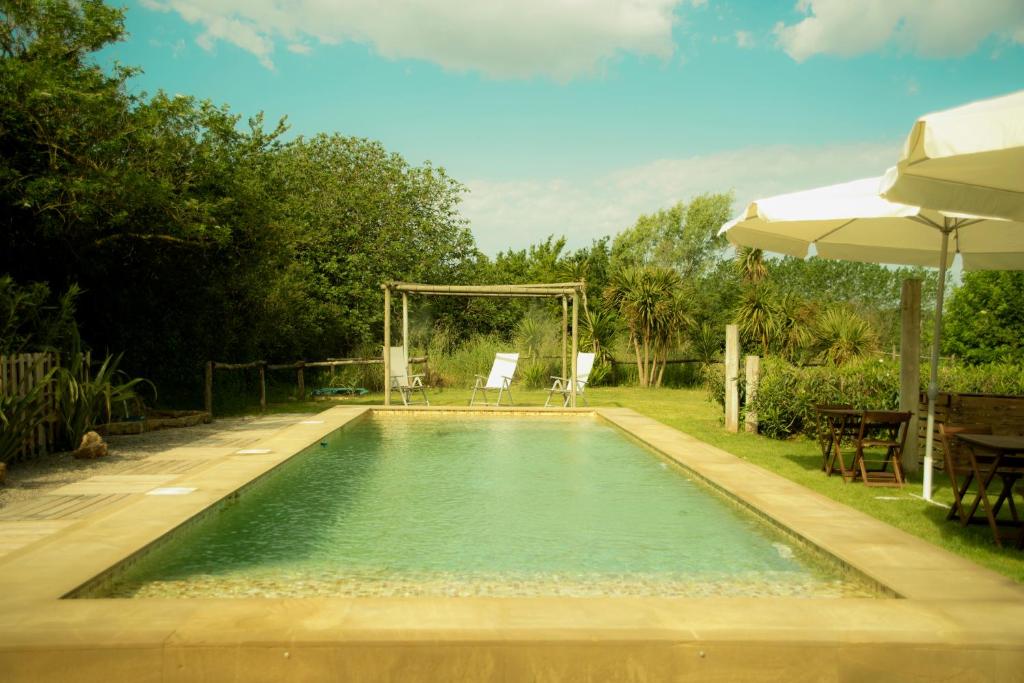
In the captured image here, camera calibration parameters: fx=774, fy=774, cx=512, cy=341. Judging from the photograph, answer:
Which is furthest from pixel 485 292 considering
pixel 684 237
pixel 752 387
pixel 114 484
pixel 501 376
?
pixel 684 237

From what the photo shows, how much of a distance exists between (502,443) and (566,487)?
2541mm

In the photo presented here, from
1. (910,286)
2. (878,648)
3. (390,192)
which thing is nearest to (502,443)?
(910,286)

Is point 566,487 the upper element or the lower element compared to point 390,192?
lower

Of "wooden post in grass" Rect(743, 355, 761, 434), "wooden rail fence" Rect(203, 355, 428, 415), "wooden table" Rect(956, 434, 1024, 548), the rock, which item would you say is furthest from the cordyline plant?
"wooden table" Rect(956, 434, 1024, 548)

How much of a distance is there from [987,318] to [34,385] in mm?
21134

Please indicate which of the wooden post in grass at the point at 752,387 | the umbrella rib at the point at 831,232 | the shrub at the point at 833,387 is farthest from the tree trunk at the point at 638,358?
the umbrella rib at the point at 831,232

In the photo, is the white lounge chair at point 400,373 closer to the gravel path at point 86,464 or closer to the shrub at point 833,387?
the gravel path at point 86,464

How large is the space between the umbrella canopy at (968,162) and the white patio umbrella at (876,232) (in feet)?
2.83

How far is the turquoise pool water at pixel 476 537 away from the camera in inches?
148

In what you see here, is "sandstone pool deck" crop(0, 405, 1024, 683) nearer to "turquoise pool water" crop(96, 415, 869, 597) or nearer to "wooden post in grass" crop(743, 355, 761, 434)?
"turquoise pool water" crop(96, 415, 869, 597)

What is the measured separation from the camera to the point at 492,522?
5215mm

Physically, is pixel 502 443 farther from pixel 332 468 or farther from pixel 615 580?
pixel 615 580

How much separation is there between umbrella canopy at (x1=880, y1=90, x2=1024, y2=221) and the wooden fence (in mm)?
6760

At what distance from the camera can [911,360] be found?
6.14 metres
